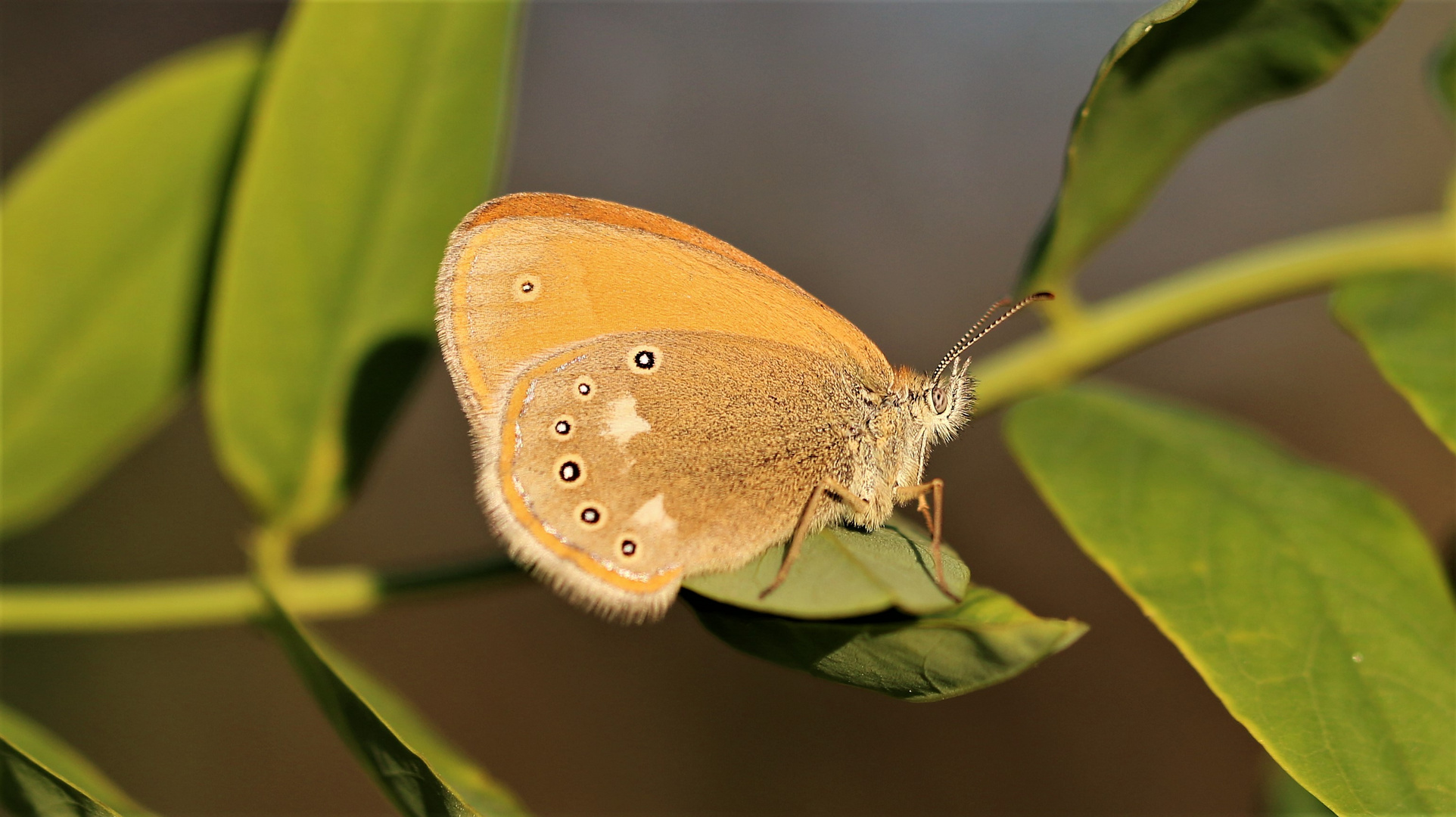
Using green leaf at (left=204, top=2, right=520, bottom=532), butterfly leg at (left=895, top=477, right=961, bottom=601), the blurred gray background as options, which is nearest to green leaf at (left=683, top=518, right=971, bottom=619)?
butterfly leg at (left=895, top=477, right=961, bottom=601)

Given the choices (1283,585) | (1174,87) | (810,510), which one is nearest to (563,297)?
(810,510)

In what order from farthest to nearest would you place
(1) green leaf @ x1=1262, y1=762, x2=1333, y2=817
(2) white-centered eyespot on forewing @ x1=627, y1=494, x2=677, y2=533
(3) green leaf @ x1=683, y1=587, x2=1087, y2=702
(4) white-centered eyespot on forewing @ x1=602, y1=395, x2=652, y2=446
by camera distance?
(1) green leaf @ x1=1262, y1=762, x2=1333, y2=817, (4) white-centered eyespot on forewing @ x1=602, y1=395, x2=652, y2=446, (2) white-centered eyespot on forewing @ x1=627, y1=494, x2=677, y2=533, (3) green leaf @ x1=683, y1=587, x2=1087, y2=702

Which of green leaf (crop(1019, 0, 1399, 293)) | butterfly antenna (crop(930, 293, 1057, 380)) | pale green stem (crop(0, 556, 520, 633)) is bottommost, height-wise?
pale green stem (crop(0, 556, 520, 633))

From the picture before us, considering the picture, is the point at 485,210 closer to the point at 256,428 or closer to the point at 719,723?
the point at 256,428

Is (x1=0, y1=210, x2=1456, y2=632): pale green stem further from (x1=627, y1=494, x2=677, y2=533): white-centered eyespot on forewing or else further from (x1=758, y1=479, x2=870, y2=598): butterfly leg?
(x1=758, y1=479, x2=870, y2=598): butterfly leg

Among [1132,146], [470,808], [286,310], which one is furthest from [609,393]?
[1132,146]

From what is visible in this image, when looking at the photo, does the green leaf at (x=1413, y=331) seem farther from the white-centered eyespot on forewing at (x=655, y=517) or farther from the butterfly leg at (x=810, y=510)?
the white-centered eyespot on forewing at (x=655, y=517)
